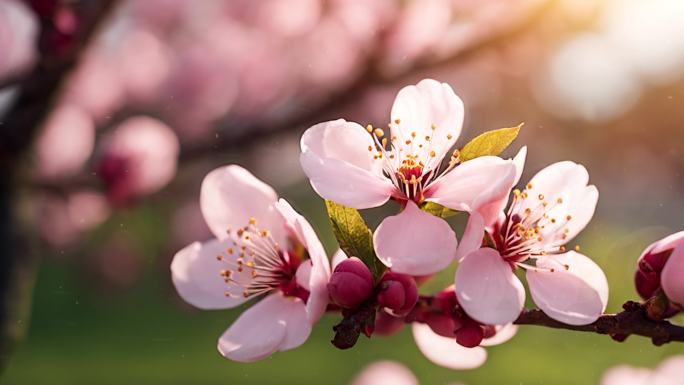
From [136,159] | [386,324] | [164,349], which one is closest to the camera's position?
[386,324]

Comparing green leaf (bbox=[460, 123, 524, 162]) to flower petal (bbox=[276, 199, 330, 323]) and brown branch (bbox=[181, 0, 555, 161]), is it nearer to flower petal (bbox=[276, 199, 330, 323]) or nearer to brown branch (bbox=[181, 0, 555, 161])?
flower petal (bbox=[276, 199, 330, 323])

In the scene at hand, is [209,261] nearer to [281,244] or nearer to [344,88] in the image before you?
[281,244]

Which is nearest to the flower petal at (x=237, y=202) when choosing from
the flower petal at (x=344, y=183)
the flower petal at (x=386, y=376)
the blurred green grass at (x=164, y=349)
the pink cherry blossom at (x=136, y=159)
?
the flower petal at (x=344, y=183)

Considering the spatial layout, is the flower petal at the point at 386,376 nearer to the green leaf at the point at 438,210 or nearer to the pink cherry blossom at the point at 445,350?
the pink cherry blossom at the point at 445,350

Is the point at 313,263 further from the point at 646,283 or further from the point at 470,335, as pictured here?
the point at 646,283

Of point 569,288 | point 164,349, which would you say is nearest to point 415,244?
point 569,288
